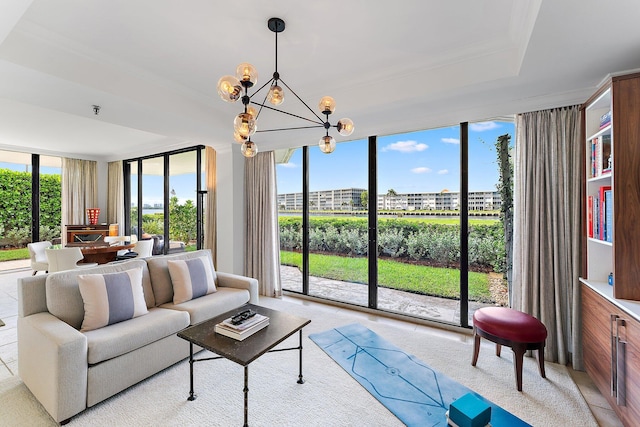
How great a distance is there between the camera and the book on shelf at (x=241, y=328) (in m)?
2.02

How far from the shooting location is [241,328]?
2.05 metres

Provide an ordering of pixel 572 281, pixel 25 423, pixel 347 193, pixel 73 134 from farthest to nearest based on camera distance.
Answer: pixel 73 134
pixel 347 193
pixel 572 281
pixel 25 423

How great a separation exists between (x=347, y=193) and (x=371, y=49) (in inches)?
79.1

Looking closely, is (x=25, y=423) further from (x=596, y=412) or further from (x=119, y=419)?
(x=596, y=412)

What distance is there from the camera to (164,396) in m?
2.14

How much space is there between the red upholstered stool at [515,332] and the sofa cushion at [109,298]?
293 centimetres

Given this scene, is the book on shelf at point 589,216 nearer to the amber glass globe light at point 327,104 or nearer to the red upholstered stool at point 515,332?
the red upholstered stool at point 515,332

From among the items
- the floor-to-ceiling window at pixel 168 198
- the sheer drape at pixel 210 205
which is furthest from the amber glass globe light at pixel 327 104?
the floor-to-ceiling window at pixel 168 198

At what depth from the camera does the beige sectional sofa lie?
1.86m

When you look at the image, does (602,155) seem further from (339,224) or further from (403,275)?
(339,224)

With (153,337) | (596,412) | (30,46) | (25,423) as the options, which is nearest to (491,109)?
(596,412)

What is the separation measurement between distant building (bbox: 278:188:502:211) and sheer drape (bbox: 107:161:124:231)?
4.75 meters

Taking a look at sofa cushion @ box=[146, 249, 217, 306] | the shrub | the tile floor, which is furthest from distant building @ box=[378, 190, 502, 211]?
sofa cushion @ box=[146, 249, 217, 306]

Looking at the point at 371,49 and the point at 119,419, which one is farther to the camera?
the point at 371,49
